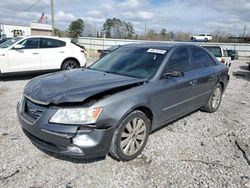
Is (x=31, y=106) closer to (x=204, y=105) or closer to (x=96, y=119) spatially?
(x=96, y=119)

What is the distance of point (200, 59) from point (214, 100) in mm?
1192

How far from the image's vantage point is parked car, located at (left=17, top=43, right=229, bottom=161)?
111 inches

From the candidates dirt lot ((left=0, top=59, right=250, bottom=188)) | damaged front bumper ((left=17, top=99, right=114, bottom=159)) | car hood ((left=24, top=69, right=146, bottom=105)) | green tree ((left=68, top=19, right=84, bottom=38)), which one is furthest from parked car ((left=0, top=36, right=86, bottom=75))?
green tree ((left=68, top=19, right=84, bottom=38))

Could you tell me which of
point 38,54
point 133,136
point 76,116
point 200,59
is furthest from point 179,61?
point 38,54

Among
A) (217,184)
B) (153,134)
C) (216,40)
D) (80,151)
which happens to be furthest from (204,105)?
(216,40)

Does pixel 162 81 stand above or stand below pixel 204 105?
above

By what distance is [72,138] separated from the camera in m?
2.77

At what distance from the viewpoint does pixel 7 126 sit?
4.43 metres

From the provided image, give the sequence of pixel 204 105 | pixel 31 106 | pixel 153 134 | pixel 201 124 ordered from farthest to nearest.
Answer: pixel 204 105 → pixel 201 124 → pixel 153 134 → pixel 31 106

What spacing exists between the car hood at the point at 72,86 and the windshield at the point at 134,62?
23cm

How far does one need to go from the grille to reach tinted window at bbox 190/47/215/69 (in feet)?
9.87

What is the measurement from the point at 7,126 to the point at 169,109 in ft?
9.57

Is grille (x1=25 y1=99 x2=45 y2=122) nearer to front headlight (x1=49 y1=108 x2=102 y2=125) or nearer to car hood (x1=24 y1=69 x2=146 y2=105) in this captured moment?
car hood (x1=24 y1=69 x2=146 y2=105)

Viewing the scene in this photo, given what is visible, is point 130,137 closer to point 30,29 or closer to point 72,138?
point 72,138
